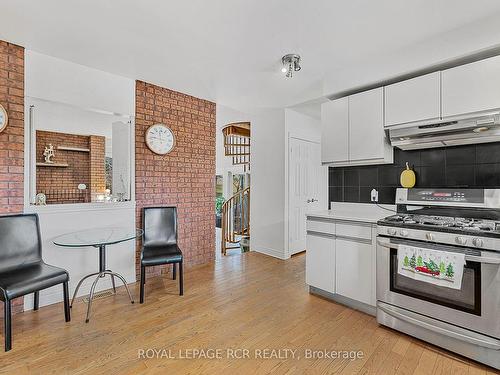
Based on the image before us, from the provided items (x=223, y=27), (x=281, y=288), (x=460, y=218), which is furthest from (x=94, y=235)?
(x=460, y=218)

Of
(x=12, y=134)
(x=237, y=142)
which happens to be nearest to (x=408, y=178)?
(x=12, y=134)

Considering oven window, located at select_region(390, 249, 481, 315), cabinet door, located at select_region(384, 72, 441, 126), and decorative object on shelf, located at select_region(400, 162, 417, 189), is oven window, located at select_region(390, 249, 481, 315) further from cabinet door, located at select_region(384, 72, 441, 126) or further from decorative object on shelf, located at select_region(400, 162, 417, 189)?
cabinet door, located at select_region(384, 72, 441, 126)

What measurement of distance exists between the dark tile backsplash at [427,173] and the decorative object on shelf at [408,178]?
69 millimetres

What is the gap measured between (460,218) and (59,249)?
3.93m

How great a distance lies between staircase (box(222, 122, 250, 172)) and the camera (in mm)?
6160

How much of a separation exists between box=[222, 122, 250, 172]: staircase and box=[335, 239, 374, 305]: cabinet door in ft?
13.1

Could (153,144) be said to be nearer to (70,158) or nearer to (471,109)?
(70,158)

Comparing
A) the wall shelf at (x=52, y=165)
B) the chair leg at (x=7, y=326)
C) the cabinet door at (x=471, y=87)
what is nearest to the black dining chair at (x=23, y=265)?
the chair leg at (x=7, y=326)

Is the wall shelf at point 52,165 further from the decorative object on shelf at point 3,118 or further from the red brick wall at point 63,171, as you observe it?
the decorative object on shelf at point 3,118

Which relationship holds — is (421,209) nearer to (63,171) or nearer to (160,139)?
(160,139)

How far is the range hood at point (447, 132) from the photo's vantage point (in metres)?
2.20

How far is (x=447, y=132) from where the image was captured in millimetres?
2424

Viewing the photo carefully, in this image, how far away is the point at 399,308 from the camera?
89.6 inches

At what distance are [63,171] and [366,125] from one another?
3.32 metres
